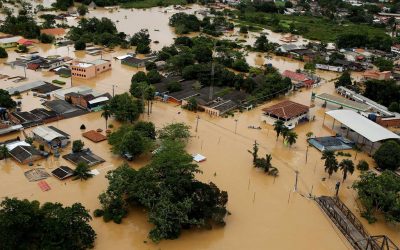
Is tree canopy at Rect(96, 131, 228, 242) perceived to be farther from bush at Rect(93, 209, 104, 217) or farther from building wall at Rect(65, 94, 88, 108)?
building wall at Rect(65, 94, 88, 108)

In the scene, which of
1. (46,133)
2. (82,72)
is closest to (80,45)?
(82,72)

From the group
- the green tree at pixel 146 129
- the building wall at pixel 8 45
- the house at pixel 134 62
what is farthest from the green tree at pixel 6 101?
the building wall at pixel 8 45

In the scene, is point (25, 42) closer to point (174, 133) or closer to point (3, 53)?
point (3, 53)

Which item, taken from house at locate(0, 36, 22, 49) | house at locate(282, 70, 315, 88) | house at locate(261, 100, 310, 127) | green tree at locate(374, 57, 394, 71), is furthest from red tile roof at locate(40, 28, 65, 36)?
green tree at locate(374, 57, 394, 71)

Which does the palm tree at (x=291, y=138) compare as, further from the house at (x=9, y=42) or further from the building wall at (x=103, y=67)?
the house at (x=9, y=42)

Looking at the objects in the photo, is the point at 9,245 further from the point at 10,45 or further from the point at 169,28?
the point at 169,28
